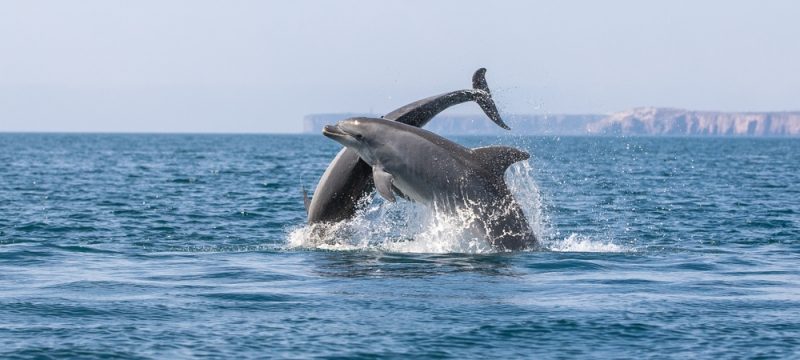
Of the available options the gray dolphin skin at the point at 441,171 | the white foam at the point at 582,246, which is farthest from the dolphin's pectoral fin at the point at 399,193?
the white foam at the point at 582,246

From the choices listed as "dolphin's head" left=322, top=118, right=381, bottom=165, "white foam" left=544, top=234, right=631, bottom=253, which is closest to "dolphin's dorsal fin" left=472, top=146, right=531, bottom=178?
"dolphin's head" left=322, top=118, right=381, bottom=165

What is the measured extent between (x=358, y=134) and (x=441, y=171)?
154cm

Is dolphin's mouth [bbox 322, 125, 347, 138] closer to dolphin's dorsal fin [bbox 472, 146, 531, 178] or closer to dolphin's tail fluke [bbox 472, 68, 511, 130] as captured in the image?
dolphin's dorsal fin [bbox 472, 146, 531, 178]

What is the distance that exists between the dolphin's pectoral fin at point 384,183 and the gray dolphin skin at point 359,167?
1.36m

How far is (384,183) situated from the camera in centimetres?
1844

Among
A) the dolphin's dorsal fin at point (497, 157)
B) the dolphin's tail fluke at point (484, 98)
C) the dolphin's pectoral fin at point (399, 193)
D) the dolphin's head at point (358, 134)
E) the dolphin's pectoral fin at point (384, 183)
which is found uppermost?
the dolphin's tail fluke at point (484, 98)

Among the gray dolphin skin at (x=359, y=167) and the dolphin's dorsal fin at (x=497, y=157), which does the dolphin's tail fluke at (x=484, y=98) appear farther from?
the dolphin's dorsal fin at (x=497, y=157)

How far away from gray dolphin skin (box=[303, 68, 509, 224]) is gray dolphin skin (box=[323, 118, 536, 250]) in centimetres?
114

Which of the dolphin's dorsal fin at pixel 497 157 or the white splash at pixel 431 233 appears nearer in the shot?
the dolphin's dorsal fin at pixel 497 157

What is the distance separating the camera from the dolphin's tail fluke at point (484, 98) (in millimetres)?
20406

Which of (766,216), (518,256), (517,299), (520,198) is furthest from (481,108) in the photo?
(766,216)

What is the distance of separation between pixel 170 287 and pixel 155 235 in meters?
9.24

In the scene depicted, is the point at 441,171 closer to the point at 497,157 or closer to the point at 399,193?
the point at 497,157

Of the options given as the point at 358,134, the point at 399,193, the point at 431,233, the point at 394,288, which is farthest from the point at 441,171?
the point at 394,288
